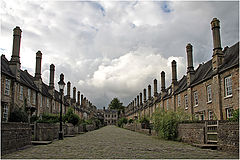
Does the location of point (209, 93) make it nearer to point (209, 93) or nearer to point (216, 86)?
point (209, 93)

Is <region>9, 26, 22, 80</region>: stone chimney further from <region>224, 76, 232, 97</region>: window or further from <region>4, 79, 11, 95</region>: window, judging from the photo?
<region>224, 76, 232, 97</region>: window

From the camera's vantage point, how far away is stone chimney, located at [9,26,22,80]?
82.5 feet

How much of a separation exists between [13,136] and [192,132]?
35.6ft

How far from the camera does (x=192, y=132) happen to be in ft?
50.6

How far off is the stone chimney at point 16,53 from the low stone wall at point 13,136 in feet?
43.8

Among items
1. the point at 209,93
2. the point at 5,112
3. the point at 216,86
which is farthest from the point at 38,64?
the point at 216,86

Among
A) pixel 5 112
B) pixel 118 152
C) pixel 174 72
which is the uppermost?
pixel 174 72

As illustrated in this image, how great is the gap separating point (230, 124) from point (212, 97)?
12764mm

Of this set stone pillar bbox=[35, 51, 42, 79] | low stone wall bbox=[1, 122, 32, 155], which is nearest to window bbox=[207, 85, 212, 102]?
low stone wall bbox=[1, 122, 32, 155]

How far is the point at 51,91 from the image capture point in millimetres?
40812

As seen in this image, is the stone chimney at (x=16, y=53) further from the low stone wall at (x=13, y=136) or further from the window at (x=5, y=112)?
the low stone wall at (x=13, y=136)

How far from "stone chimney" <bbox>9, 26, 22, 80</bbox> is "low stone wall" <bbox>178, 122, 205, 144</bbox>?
18018 millimetres

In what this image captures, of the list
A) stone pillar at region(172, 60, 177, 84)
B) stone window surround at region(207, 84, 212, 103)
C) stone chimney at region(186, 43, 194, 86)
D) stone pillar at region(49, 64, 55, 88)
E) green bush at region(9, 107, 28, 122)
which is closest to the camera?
green bush at region(9, 107, 28, 122)

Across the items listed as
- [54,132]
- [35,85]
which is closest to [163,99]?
[35,85]
